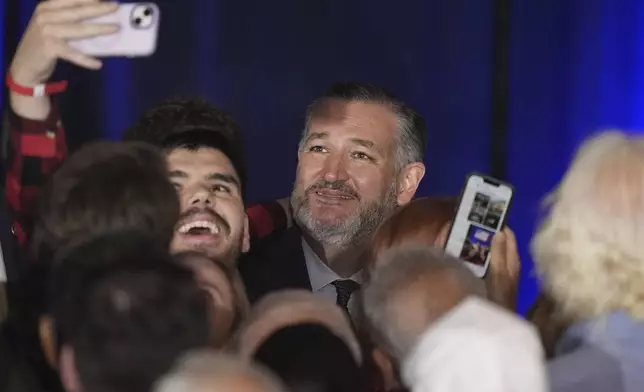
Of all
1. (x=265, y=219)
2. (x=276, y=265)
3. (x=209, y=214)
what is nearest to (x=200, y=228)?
(x=209, y=214)

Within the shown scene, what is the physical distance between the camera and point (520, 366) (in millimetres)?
695

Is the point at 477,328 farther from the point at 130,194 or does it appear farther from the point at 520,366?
the point at 130,194

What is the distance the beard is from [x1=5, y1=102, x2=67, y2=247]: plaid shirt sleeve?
1.88 feet

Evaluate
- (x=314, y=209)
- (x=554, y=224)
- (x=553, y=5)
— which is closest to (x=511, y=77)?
(x=553, y=5)

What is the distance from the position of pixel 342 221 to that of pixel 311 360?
33.5 inches

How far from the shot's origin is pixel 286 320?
0.79m

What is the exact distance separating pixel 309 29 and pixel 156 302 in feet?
5.83

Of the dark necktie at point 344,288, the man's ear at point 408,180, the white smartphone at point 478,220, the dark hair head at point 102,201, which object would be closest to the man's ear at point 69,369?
the dark hair head at point 102,201

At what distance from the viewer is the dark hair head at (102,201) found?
0.81 meters

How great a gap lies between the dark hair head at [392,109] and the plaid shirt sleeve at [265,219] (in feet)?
0.50

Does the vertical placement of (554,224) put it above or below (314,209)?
above

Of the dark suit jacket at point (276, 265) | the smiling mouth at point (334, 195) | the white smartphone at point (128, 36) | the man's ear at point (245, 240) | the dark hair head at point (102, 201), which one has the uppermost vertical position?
the white smartphone at point (128, 36)

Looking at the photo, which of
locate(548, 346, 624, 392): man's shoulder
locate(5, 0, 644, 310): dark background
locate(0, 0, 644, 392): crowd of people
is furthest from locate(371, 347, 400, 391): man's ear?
locate(5, 0, 644, 310): dark background

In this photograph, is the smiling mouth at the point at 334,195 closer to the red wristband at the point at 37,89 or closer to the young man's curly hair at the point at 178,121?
the young man's curly hair at the point at 178,121
